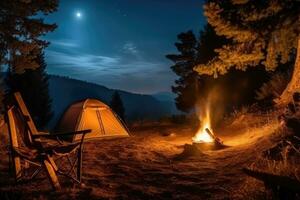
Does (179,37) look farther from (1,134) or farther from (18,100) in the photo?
(18,100)

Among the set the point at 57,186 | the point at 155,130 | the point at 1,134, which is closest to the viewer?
the point at 57,186

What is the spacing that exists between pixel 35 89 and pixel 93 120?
26.3 metres

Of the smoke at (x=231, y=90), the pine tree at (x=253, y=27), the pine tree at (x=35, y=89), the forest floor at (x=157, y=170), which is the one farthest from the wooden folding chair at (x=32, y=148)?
the pine tree at (x=35, y=89)

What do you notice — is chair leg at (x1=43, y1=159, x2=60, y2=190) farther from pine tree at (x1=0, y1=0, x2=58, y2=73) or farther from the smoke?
the smoke

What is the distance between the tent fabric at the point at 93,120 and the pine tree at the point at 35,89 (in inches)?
948

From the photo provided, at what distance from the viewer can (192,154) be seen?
963cm

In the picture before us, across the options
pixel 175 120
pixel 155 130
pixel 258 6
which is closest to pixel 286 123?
pixel 258 6

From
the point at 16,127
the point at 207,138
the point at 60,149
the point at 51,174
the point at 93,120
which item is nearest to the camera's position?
the point at 51,174

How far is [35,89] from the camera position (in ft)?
124

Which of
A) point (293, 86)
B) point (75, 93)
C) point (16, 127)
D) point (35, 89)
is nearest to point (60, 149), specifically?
point (16, 127)

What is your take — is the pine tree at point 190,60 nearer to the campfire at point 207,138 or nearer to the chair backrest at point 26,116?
the campfire at point 207,138

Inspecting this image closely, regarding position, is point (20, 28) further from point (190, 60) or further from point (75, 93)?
point (75, 93)

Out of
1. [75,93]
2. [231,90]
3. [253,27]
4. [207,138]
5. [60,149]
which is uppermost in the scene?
[75,93]

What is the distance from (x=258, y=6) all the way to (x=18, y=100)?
20.0 ft
